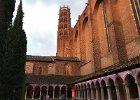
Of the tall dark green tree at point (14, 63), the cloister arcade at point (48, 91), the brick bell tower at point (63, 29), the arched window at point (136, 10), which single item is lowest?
the cloister arcade at point (48, 91)

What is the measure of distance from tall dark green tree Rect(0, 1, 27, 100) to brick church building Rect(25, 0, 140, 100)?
7848 mm

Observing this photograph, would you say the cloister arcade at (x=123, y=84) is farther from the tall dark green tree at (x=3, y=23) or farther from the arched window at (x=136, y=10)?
the tall dark green tree at (x=3, y=23)

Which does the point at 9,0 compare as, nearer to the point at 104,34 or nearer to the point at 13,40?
the point at 13,40

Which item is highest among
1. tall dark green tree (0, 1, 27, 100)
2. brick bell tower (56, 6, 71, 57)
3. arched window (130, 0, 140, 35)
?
brick bell tower (56, 6, 71, 57)

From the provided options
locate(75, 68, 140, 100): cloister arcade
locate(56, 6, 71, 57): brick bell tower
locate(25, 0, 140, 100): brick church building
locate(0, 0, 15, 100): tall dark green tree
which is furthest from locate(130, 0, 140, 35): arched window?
locate(56, 6, 71, 57): brick bell tower

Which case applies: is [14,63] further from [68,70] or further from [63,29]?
[63,29]

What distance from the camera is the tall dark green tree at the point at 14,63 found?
973cm

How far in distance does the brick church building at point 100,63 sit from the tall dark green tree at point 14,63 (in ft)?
25.7

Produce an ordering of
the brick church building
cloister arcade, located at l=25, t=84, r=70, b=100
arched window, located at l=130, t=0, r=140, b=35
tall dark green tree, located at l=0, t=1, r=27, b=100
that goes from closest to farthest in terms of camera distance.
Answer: tall dark green tree, located at l=0, t=1, r=27, b=100, the brick church building, arched window, located at l=130, t=0, r=140, b=35, cloister arcade, located at l=25, t=84, r=70, b=100

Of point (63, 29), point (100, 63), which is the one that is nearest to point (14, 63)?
point (100, 63)

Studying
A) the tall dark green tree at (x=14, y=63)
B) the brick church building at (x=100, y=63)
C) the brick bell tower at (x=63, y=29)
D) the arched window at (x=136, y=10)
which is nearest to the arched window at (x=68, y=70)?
the brick church building at (x=100, y=63)

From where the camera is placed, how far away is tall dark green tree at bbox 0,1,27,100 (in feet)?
31.9

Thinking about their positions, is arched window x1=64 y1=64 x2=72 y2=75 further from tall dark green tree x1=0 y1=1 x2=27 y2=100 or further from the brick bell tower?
tall dark green tree x1=0 y1=1 x2=27 y2=100

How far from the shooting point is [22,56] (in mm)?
11172
